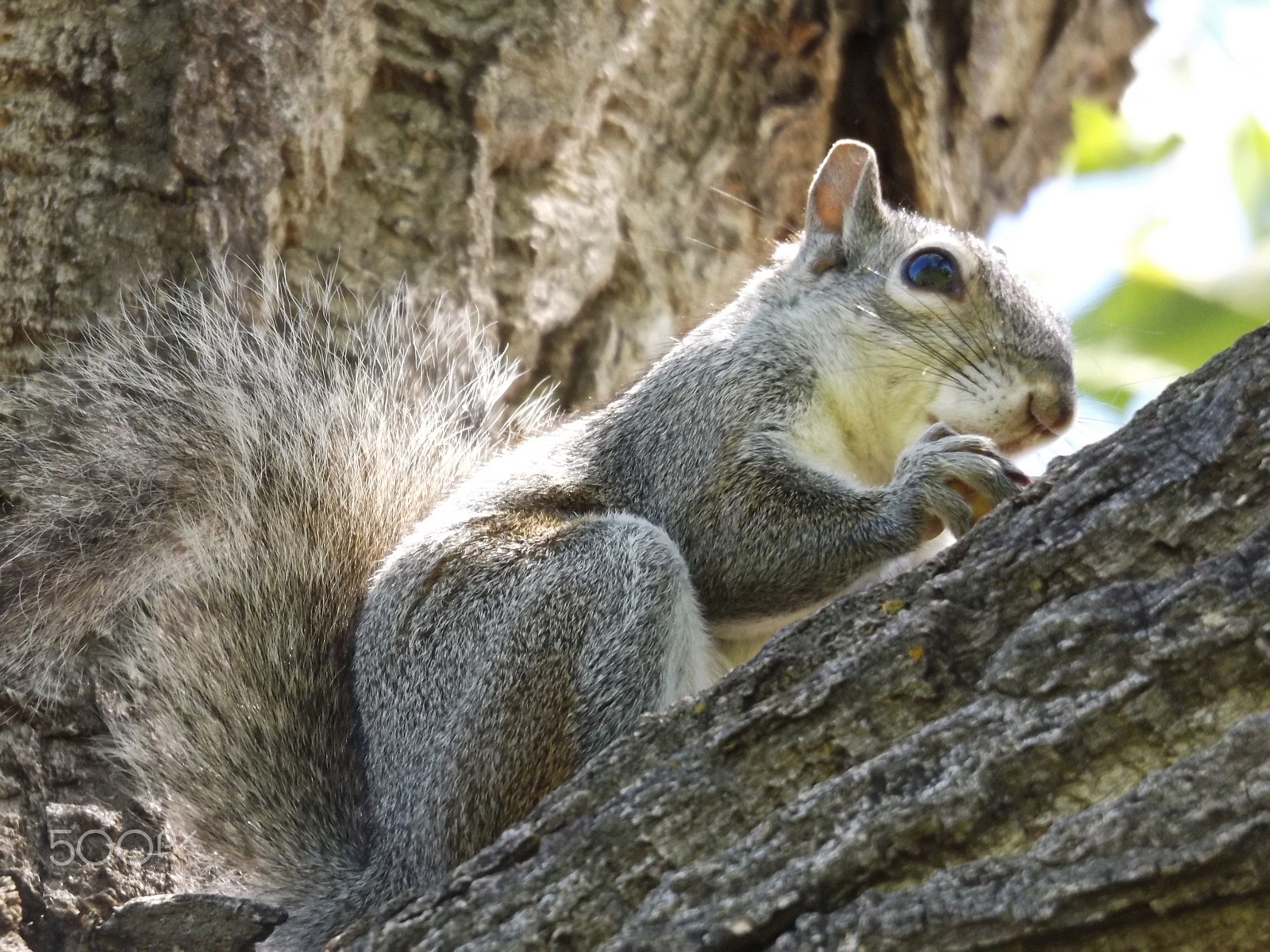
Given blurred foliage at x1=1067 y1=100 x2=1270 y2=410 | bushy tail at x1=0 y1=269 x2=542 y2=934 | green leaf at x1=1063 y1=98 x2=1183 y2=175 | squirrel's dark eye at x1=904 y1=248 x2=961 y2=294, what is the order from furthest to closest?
green leaf at x1=1063 y1=98 x2=1183 y2=175 < blurred foliage at x1=1067 y1=100 x2=1270 y2=410 < squirrel's dark eye at x1=904 y1=248 x2=961 y2=294 < bushy tail at x1=0 y1=269 x2=542 y2=934

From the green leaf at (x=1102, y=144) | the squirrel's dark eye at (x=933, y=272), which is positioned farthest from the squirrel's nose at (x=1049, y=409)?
the green leaf at (x=1102, y=144)

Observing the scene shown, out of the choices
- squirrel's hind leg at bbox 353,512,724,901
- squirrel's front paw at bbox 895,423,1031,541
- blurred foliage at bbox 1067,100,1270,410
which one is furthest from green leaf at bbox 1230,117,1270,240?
squirrel's hind leg at bbox 353,512,724,901

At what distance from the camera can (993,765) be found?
55.2 inches

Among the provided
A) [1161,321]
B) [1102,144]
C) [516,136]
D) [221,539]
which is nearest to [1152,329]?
[1161,321]

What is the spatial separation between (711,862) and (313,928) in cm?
87

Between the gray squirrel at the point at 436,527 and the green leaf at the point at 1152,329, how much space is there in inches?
30.2

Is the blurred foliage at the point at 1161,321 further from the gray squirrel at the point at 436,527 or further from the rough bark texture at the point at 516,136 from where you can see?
the gray squirrel at the point at 436,527

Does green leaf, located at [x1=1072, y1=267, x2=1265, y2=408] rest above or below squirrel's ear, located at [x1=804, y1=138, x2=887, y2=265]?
below

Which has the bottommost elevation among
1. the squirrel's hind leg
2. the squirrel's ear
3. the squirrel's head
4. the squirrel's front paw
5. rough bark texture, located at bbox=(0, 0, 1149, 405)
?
the squirrel's hind leg

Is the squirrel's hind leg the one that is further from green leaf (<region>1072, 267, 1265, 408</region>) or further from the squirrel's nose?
green leaf (<region>1072, 267, 1265, 408</region>)

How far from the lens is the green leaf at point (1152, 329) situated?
335 centimetres

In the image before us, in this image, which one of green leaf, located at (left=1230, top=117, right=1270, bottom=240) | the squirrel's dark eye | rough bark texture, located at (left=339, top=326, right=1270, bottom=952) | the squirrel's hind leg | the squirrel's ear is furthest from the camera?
green leaf, located at (left=1230, top=117, right=1270, bottom=240)

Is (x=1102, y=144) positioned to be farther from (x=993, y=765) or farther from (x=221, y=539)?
(x=993, y=765)

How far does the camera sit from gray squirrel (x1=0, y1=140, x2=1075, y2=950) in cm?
215
